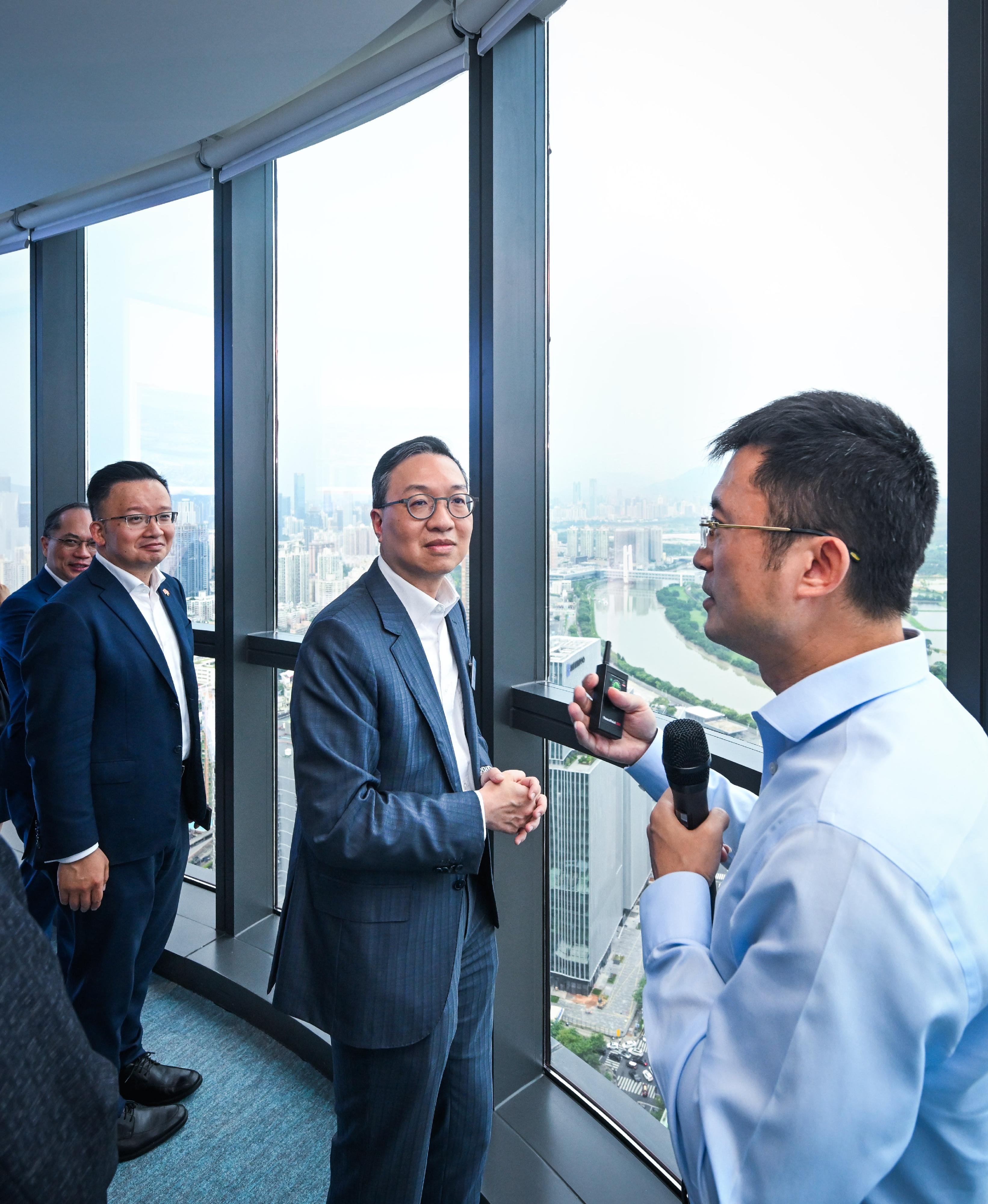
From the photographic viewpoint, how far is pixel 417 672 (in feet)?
5.37

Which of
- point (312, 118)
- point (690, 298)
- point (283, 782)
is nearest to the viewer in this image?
point (690, 298)

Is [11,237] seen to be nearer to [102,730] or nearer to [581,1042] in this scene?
[102,730]

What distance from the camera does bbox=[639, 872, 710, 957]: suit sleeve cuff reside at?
94 cm

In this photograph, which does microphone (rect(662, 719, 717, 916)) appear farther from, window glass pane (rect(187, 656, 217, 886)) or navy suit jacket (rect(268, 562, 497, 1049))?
window glass pane (rect(187, 656, 217, 886))

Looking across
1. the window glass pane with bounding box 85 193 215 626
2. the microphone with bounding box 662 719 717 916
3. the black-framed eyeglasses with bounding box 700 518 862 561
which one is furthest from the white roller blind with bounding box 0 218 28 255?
the microphone with bounding box 662 719 717 916

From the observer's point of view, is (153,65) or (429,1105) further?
(153,65)

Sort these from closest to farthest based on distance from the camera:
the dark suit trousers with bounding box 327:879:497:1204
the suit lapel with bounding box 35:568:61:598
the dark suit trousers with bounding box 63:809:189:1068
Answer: the dark suit trousers with bounding box 327:879:497:1204
the dark suit trousers with bounding box 63:809:189:1068
the suit lapel with bounding box 35:568:61:598

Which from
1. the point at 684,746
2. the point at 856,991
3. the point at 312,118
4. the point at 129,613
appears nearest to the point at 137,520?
the point at 129,613

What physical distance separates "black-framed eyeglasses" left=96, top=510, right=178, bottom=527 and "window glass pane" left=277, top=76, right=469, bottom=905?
0.67m

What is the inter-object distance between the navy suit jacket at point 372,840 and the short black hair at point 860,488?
35.0 inches

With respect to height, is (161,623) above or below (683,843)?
above

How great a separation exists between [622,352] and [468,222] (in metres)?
0.76

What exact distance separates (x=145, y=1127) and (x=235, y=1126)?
0.89 feet

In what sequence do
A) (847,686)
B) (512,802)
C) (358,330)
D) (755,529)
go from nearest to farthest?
(847,686) → (755,529) → (512,802) → (358,330)
